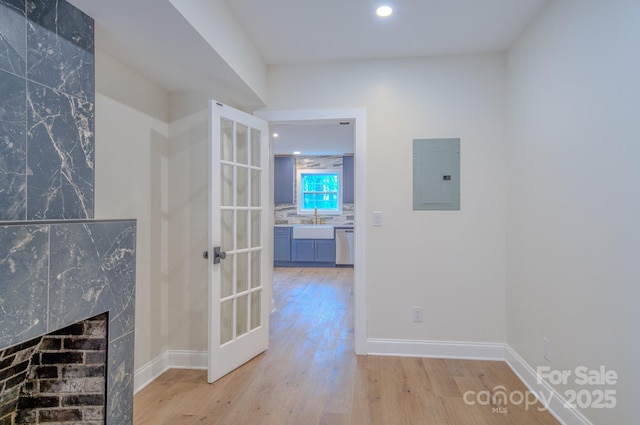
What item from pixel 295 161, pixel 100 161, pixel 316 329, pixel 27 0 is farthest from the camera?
pixel 295 161

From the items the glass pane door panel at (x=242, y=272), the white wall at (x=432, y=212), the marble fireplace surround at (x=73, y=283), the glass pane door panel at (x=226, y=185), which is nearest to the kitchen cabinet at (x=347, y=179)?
the white wall at (x=432, y=212)

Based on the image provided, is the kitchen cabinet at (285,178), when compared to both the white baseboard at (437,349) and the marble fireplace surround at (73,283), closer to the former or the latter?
the white baseboard at (437,349)

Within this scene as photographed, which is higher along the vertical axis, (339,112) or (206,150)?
(339,112)

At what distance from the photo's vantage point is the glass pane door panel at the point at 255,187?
9.25 feet

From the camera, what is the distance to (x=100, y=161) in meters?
1.98

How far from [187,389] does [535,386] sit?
2.37 m

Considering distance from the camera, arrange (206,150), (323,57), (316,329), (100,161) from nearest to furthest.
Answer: (100,161)
(206,150)
(323,57)
(316,329)

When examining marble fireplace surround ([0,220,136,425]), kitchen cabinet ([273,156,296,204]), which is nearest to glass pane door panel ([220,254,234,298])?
marble fireplace surround ([0,220,136,425])

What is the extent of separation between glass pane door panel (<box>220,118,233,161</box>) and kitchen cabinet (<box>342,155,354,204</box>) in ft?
16.7

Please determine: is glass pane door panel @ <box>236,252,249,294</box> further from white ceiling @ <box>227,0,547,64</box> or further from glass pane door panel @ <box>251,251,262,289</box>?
white ceiling @ <box>227,0,547,64</box>

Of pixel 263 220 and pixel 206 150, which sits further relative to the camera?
pixel 263 220

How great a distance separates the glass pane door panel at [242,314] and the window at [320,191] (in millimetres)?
5079

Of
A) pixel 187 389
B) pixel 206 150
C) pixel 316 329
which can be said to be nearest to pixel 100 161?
pixel 206 150

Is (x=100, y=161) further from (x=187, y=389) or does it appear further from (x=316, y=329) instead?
(x=316, y=329)
